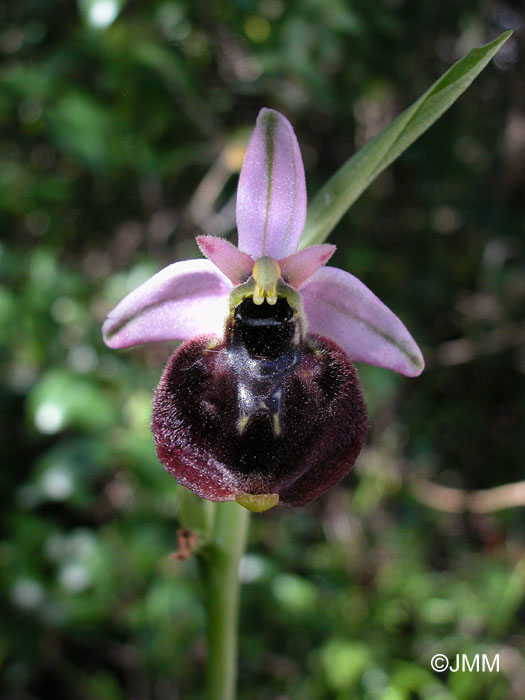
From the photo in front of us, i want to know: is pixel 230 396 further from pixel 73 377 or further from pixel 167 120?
pixel 167 120

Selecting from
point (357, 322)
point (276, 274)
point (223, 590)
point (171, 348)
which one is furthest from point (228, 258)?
point (171, 348)

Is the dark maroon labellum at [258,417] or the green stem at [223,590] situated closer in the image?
the dark maroon labellum at [258,417]

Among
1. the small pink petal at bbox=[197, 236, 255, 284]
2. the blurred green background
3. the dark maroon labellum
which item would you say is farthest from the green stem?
the blurred green background

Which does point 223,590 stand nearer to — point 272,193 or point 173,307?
point 173,307

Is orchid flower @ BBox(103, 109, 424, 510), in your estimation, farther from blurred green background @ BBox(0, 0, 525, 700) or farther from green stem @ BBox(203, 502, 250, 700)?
blurred green background @ BBox(0, 0, 525, 700)

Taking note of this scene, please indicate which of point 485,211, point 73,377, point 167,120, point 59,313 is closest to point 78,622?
point 73,377

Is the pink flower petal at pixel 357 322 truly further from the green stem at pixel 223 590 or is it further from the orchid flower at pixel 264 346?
the green stem at pixel 223 590

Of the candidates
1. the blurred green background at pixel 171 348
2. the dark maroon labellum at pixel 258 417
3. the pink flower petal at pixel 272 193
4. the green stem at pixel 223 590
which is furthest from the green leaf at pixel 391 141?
the blurred green background at pixel 171 348
